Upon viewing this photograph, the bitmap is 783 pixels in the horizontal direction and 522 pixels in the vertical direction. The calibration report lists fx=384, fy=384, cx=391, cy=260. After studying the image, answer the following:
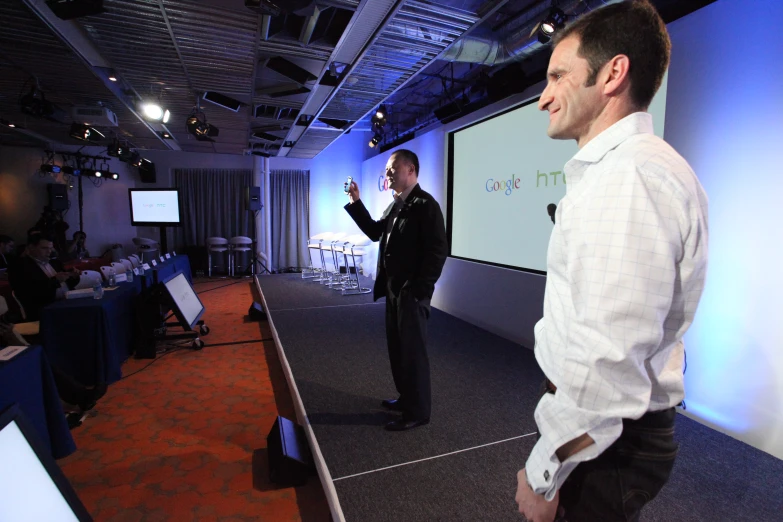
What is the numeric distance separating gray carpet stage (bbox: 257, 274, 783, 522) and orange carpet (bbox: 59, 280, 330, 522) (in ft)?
1.03

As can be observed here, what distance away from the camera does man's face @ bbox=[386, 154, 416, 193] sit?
91.5 inches

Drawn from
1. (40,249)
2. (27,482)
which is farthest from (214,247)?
(27,482)

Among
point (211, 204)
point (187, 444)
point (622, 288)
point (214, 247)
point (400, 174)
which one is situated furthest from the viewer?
point (211, 204)

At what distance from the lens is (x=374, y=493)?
1744mm

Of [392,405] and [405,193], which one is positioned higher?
[405,193]

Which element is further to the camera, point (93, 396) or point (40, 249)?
point (40, 249)

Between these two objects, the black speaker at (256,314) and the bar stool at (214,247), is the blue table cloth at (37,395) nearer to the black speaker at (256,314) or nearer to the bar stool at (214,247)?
the black speaker at (256,314)

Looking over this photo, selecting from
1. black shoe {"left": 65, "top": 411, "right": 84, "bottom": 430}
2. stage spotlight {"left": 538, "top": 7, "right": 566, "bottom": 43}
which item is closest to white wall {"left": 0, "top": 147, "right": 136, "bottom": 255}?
black shoe {"left": 65, "top": 411, "right": 84, "bottom": 430}

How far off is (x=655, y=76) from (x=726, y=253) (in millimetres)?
2257

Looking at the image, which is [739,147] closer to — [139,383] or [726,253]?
[726,253]

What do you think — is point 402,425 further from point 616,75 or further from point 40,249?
point 40,249

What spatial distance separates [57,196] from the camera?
323 inches

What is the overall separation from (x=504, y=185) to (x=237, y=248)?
7.17 meters

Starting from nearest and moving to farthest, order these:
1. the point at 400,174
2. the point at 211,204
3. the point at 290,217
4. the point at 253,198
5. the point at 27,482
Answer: the point at 27,482, the point at 400,174, the point at 253,198, the point at 211,204, the point at 290,217
